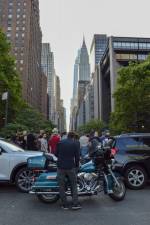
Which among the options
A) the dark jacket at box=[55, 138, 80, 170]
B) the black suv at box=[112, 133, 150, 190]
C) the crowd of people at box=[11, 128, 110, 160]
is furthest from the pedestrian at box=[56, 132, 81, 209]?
the crowd of people at box=[11, 128, 110, 160]

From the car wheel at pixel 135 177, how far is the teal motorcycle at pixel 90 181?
1.82m

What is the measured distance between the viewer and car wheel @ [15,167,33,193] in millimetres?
10148

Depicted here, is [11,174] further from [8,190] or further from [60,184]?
[60,184]

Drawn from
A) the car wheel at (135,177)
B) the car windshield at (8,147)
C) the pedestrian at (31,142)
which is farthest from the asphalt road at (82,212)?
the pedestrian at (31,142)

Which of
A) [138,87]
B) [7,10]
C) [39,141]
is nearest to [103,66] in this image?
[7,10]

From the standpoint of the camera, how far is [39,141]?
17438 mm

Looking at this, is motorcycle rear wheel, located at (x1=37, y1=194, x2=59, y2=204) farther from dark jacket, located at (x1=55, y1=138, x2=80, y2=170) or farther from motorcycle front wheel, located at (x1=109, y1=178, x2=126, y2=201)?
motorcycle front wheel, located at (x1=109, y1=178, x2=126, y2=201)

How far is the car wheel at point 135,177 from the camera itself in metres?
10.6

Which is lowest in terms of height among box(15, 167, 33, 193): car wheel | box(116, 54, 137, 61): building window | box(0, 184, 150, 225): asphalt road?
box(0, 184, 150, 225): asphalt road

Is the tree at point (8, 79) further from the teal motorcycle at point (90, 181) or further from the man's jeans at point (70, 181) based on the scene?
the man's jeans at point (70, 181)

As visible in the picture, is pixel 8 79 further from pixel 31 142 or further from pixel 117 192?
pixel 117 192

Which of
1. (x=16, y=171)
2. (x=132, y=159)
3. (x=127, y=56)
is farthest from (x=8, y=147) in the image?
(x=127, y=56)

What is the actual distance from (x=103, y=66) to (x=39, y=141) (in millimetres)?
87977

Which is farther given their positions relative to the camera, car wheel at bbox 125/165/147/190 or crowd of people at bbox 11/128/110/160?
crowd of people at bbox 11/128/110/160
